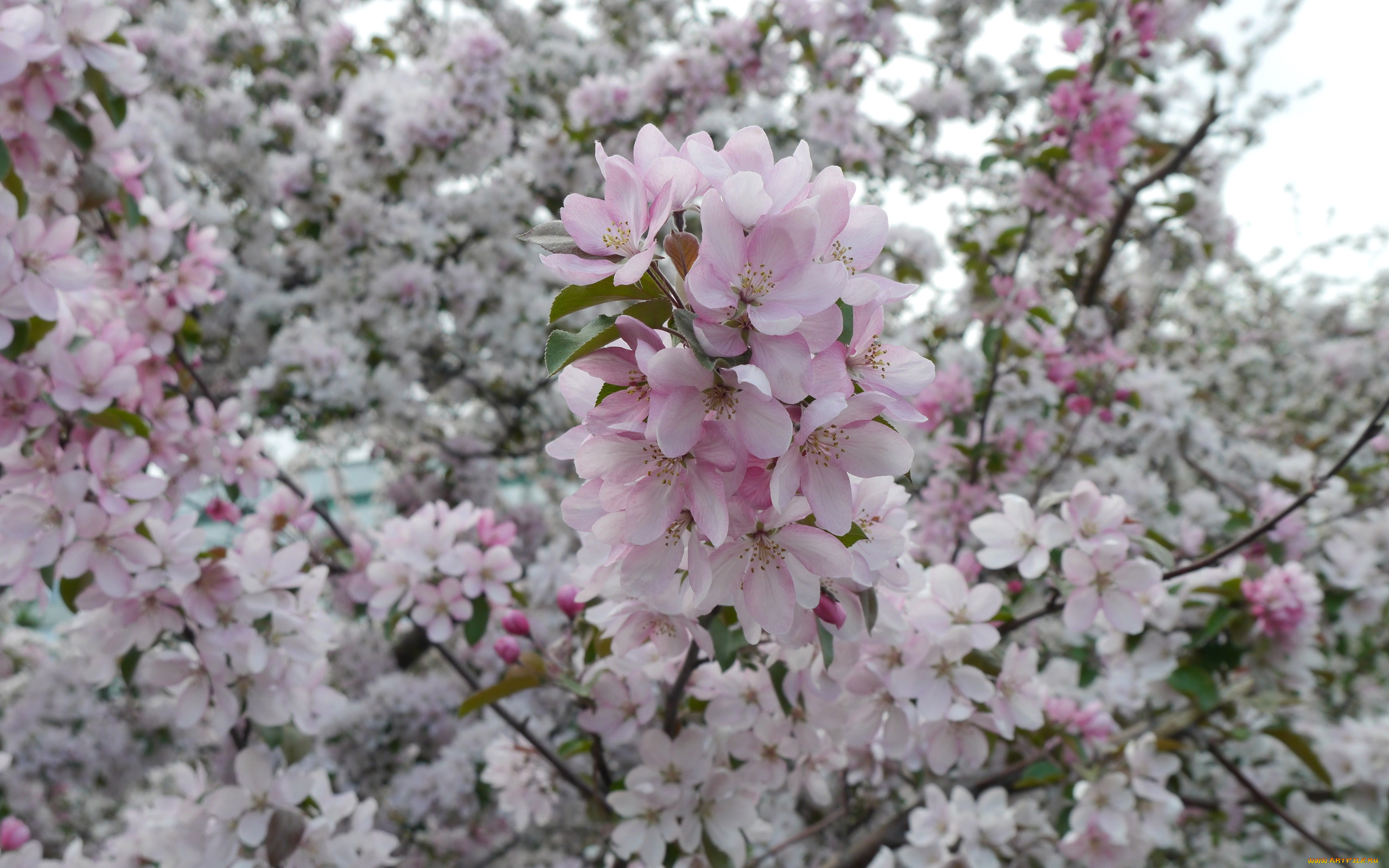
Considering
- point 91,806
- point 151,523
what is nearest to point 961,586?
point 151,523

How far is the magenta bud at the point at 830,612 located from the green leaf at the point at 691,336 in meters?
0.35

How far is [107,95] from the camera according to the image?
1.46 m

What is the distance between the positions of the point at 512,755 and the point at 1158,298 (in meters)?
4.04

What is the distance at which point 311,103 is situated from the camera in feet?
14.1

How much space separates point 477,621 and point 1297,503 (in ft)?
4.69

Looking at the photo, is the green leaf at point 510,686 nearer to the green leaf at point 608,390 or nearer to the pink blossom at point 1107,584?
the green leaf at point 608,390

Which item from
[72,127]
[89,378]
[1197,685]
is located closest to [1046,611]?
[1197,685]

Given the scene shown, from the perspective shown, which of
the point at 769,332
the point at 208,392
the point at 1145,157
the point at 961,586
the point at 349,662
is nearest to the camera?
the point at 769,332

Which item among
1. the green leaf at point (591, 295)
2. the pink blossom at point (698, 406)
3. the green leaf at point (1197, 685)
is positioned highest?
the green leaf at point (591, 295)

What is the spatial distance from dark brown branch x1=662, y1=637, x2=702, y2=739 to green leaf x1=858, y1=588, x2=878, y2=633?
0.77ft

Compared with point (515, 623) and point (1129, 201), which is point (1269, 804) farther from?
point (1129, 201)

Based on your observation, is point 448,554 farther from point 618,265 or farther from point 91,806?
point 91,806

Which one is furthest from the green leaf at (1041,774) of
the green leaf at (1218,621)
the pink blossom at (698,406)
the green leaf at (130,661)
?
the green leaf at (130,661)

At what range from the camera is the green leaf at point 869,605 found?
87 centimetres
